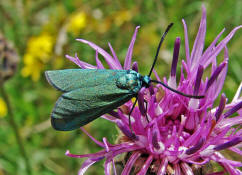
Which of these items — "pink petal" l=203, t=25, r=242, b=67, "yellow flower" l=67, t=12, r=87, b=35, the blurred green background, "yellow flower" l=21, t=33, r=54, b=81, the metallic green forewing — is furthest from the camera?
"yellow flower" l=67, t=12, r=87, b=35

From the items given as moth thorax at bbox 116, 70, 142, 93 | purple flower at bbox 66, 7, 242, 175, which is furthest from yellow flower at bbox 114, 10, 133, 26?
moth thorax at bbox 116, 70, 142, 93

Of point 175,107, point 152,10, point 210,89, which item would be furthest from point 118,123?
point 152,10

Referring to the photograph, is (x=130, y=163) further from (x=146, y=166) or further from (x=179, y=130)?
(x=179, y=130)

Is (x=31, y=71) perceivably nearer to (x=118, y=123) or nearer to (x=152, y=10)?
(x=152, y=10)

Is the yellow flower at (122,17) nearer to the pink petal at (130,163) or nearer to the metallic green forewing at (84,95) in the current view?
the metallic green forewing at (84,95)

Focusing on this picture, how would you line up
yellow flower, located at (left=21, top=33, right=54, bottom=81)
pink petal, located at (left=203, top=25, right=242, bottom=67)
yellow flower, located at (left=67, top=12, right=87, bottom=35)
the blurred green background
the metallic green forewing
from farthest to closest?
yellow flower, located at (left=67, top=12, right=87, bottom=35) < yellow flower, located at (left=21, top=33, right=54, bottom=81) < the blurred green background < pink petal, located at (left=203, top=25, right=242, bottom=67) < the metallic green forewing

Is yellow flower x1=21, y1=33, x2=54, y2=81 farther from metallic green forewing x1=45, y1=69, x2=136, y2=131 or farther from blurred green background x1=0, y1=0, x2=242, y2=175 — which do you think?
metallic green forewing x1=45, y1=69, x2=136, y2=131

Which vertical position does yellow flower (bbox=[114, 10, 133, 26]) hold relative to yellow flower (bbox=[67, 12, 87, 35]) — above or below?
above

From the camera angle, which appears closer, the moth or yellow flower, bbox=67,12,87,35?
the moth
